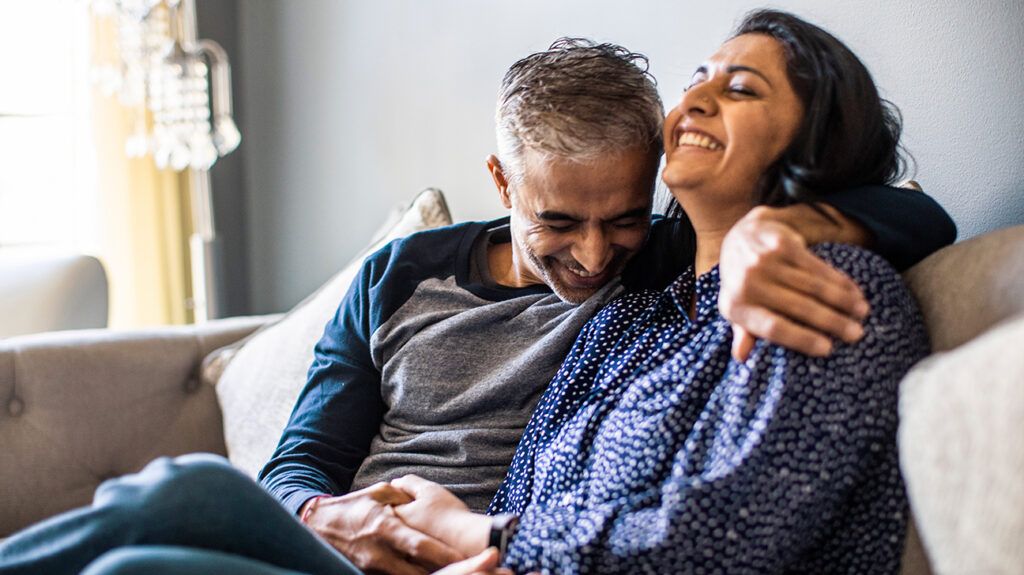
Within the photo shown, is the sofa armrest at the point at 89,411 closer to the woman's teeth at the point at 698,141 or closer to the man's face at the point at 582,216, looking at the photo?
the man's face at the point at 582,216

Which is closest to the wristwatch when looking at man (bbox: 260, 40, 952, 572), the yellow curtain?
man (bbox: 260, 40, 952, 572)

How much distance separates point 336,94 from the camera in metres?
2.71

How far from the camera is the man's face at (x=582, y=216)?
129 centimetres

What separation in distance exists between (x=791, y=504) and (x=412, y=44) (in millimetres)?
1789

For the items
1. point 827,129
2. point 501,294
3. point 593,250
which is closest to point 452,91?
point 501,294

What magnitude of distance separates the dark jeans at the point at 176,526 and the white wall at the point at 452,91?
1002 mm

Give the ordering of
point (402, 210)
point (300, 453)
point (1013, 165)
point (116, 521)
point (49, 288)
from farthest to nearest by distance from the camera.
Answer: point (49, 288) → point (402, 210) → point (300, 453) → point (1013, 165) → point (116, 521)

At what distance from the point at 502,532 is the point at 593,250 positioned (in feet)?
1.35

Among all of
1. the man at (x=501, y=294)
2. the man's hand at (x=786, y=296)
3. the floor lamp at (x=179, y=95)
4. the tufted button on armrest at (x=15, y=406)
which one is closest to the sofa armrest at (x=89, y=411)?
the tufted button on armrest at (x=15, y=406)

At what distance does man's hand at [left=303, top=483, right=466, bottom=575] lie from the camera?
1.16 meters

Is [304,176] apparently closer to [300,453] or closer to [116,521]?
[300,453]

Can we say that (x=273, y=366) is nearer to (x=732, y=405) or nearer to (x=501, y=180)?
(x=501, y=180)

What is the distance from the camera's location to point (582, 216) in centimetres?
131

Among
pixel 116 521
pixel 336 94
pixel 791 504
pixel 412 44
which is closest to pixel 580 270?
pixel 791 504
